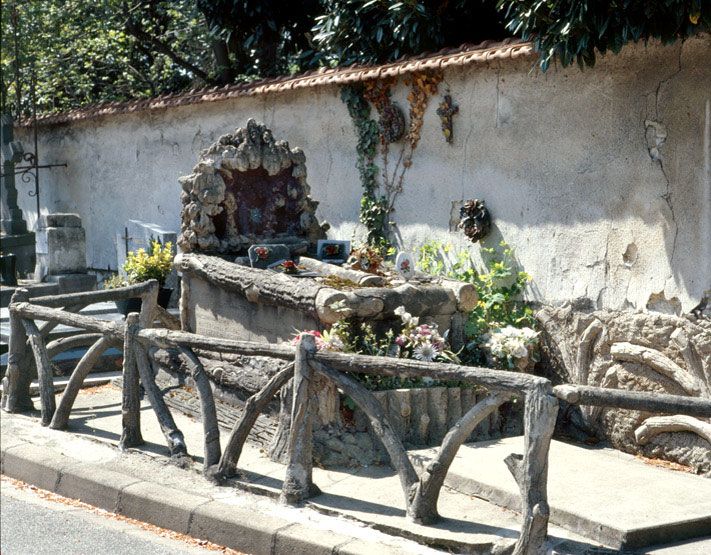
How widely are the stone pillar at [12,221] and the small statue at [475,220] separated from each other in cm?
966

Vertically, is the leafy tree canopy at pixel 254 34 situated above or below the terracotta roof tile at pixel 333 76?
above

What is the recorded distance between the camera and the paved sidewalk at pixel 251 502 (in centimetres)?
513

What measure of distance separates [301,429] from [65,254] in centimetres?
775

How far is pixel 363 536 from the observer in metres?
5.25

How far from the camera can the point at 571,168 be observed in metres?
8.30

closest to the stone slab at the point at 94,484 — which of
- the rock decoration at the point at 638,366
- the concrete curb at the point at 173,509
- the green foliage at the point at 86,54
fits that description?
the concrete curb at the point at 173,509

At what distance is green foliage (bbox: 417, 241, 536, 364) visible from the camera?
864 centimetres

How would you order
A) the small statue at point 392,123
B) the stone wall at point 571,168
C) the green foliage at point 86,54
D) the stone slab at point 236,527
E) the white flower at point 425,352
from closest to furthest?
the stone slab at point 236,527 < the white flower at point 425,352 < the stone wall at point 571,168 < the small statue at point 392,123 < the green foliage at point 86,54

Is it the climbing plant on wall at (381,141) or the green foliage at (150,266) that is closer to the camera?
the climbing plant on wall at (381,141)

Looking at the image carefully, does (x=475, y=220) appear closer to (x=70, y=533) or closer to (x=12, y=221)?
(x=70, y=533)

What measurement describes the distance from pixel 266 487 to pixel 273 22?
29.7 ft

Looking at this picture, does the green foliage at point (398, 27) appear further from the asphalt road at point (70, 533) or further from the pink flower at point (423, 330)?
the asphalt road at point (70, 533)

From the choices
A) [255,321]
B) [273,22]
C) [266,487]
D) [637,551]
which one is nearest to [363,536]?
[266,487]

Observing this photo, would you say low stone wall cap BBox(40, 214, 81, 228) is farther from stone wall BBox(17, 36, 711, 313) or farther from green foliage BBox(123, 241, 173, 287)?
stone wall BBox(17, 36, 711, 313)
